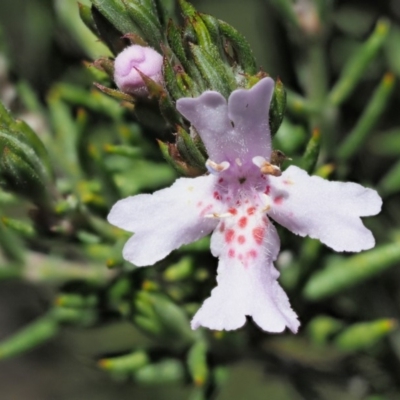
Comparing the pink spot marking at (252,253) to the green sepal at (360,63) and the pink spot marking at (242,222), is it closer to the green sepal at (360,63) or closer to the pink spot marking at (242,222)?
the pink spot marking at (242,222)

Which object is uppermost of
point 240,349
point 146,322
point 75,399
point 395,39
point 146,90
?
point 146,90

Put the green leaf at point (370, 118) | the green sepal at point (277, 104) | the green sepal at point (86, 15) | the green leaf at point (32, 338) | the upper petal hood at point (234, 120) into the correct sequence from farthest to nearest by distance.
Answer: the green leaf at point (32, 338) < the green leaf at point (370, 118) < the green sepal at point (86, 15) < the green sepal at point (277, 104) < the upper petal hood at point (234, 120)

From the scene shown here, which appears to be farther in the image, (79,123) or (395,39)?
(395,39)

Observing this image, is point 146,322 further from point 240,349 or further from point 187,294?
point 240,349

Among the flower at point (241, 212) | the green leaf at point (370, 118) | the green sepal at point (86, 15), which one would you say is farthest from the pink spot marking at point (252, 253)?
the green leaf at point (370, 118)

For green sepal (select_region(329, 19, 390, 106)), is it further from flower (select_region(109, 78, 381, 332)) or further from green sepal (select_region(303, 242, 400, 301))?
flower (select_region(109, 78, 381, 332))

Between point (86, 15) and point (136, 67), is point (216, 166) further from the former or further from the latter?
point (86, 15)

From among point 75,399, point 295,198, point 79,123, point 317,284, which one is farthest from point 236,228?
point 75,399
